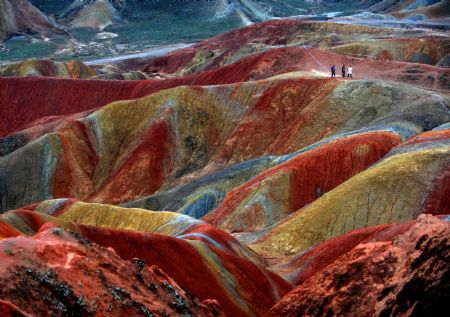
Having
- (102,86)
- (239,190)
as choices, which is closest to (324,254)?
(239,190)

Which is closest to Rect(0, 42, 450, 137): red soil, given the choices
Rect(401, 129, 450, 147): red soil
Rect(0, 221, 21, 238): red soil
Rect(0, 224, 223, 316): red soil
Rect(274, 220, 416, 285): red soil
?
Rect(401, 129, 450, 147): red soil

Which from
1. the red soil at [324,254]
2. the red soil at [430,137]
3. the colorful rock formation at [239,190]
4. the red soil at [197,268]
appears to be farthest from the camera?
the red soil at [430,137]

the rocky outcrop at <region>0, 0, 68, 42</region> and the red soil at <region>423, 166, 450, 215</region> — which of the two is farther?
the rocky outcrop at <region>0, 0, 68, 42</region>

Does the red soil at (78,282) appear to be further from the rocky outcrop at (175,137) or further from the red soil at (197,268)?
the rocky outcrop at (175,137)

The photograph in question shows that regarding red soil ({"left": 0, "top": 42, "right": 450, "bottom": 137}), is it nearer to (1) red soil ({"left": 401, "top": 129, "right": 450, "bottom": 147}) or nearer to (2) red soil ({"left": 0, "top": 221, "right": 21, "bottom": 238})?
(1) red soil ({"left": 401, "top": 129, "right": 450, "bottom": 147})

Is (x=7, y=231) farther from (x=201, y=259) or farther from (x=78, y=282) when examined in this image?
(x=78, y=282)

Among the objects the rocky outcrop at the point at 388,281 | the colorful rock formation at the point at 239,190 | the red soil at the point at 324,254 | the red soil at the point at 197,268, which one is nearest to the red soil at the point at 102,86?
the colorful rock formation at the point at 239,190

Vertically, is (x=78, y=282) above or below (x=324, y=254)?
above

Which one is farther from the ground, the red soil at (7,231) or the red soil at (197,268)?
the red soil at (7,231)

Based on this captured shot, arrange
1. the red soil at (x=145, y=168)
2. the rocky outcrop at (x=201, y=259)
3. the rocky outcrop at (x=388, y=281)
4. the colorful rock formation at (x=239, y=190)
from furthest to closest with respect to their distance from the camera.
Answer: the red soil at (x=145, y=168) → the rocky outcrop at (x=201, y=259) → the colorful rock formation at (x=239, y=190) → the rocky outcrop at (x=388, y=281)
